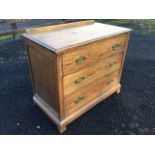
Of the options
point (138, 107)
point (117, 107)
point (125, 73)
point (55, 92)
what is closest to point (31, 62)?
point (55, 92)

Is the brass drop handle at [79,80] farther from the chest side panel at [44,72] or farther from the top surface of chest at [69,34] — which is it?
the top surface of chest at [69,34]

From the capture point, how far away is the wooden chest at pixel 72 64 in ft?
6.29

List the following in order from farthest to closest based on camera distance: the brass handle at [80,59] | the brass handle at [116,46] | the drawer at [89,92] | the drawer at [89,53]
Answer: the brass handle at [116,46], the drawer at [89,92], the brass handle at [80,59], the drawer at [89,53]

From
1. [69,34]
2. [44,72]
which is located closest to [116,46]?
[69,34]

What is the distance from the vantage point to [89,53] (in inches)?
83.0

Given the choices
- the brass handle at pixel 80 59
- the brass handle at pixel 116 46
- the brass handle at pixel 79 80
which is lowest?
the brass handle at pixel 79 80

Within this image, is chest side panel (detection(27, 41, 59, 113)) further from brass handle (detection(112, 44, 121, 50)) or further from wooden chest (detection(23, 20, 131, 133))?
brass handle (detection(112, 44, 121, 50))

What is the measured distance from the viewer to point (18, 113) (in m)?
2.70

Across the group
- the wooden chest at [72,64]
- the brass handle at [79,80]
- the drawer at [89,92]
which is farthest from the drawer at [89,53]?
the drawer at [89,92]

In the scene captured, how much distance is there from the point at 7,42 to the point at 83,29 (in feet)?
12.2

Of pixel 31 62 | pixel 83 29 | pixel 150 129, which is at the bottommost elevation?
pixel 150 129

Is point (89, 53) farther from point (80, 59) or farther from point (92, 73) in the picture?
point (92, 73)

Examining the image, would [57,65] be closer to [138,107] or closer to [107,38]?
[107,38]

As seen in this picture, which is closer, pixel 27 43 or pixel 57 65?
pixel 57 65
